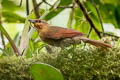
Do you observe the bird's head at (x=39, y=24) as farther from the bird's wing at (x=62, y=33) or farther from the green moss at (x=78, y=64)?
the green moss at (x=78, y=64)

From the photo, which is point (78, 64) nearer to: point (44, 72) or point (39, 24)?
point (44, 72)

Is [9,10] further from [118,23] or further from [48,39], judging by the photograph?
[48,39]

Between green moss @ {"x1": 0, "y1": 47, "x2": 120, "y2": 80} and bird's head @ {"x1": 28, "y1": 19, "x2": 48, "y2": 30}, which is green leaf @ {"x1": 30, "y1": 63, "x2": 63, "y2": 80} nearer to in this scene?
green moss @ {"x1": 0, "y1": 47, "x2": 120, "y2": 80}

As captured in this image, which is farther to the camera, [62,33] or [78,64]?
[62,33]

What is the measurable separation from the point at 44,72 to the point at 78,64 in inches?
8.4

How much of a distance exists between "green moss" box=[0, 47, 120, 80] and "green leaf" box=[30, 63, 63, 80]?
5.3 inches

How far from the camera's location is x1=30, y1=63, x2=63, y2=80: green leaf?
1.25 m

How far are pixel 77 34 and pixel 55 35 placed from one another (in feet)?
0.41

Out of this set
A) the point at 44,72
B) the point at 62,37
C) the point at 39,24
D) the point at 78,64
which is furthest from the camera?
the point at 39,24

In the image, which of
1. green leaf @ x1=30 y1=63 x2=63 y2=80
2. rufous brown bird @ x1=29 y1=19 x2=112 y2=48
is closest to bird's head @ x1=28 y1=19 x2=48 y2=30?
rufous brown bird @ x1=29 y1=19 x2=112 y2=48

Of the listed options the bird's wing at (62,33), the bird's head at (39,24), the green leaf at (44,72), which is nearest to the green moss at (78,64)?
the green leaf at (44,72)

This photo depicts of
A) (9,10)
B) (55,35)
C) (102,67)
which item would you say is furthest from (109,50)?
(9,10)

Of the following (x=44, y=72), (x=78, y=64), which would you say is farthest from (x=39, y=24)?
(x=44, y=72)

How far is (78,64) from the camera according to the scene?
1438 mm
